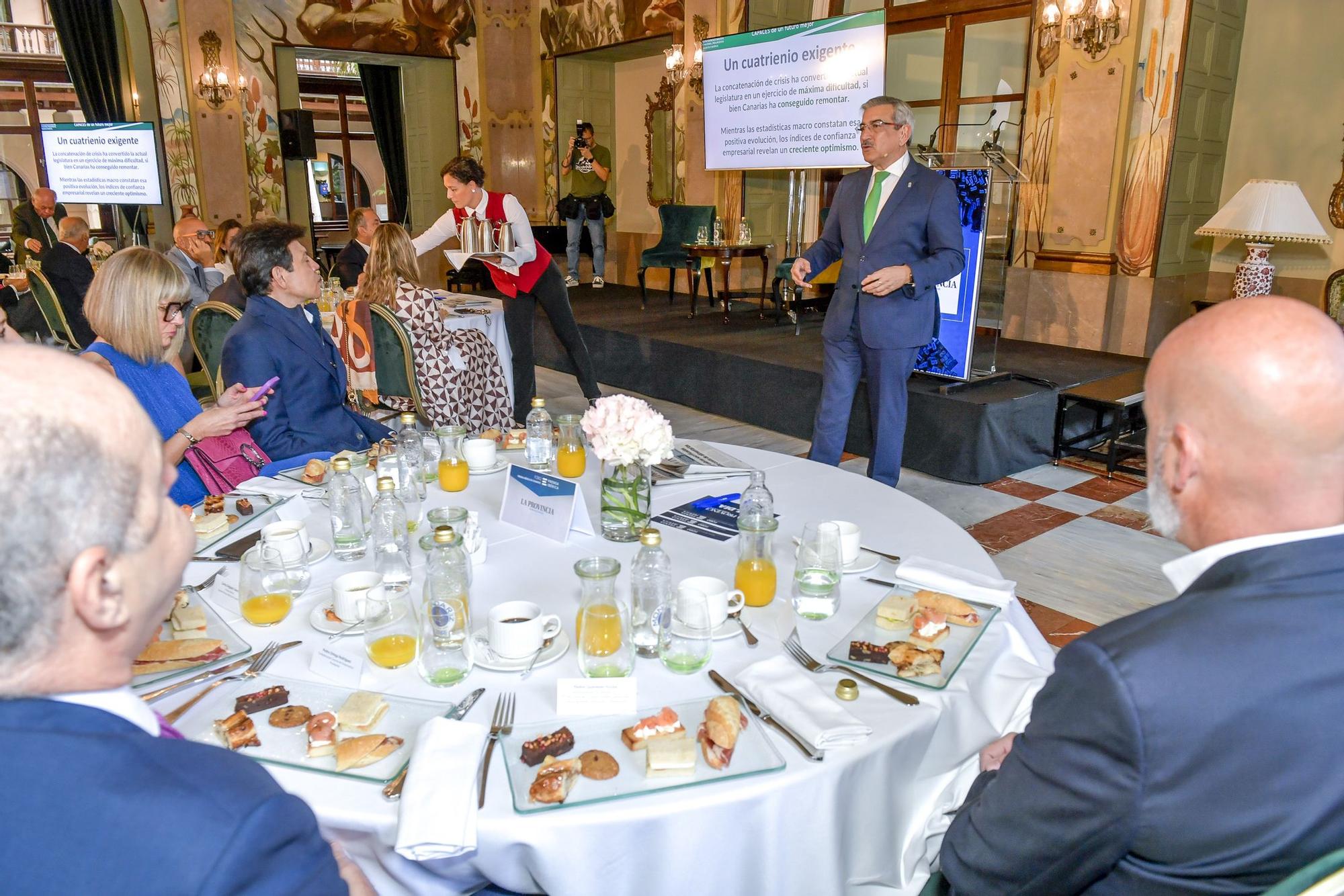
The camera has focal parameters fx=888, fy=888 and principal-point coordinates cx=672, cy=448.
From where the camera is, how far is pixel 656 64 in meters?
10.0

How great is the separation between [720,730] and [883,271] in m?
2.60

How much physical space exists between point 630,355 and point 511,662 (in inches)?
205

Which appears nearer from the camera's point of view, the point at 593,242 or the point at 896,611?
the point at 896,611

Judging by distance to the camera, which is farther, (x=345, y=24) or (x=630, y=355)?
(x=345, y=24)

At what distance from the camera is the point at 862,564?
5.35 feet

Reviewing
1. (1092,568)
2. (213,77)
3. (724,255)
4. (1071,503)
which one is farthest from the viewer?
(213,77)

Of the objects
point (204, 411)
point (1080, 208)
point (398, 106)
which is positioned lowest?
point (204, 411)

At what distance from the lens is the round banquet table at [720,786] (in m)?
1.00

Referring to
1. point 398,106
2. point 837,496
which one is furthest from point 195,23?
point 837,496

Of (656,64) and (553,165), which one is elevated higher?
(656,64)

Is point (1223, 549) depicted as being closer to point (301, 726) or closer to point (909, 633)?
point (909, 633)

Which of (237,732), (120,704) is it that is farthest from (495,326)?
(120,704)

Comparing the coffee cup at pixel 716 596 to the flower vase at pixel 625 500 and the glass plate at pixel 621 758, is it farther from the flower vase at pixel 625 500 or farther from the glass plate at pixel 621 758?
the flower vase at pixel 625 500

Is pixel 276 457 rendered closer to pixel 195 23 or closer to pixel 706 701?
pixel 706 701
